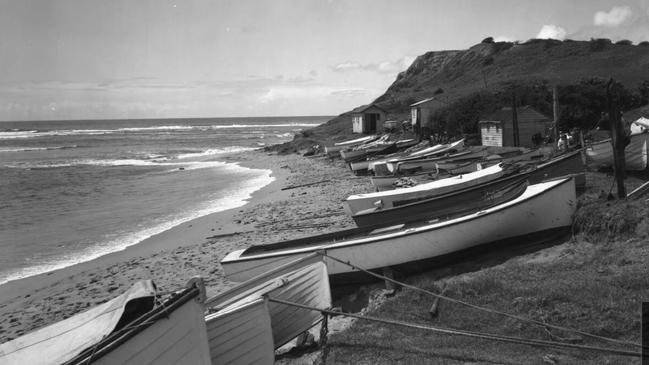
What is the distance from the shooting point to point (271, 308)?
744 cm

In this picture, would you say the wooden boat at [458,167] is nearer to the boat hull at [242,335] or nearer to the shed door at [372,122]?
the boat hull at [242,335]

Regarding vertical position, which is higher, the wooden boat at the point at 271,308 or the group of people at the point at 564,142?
the group of people at the point at 564,142

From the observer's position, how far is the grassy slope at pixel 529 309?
243 inches

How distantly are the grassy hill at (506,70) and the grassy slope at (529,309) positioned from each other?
38.6m

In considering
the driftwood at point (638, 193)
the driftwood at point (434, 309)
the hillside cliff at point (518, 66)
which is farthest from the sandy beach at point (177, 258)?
the hillside cliff at point (518, 66)

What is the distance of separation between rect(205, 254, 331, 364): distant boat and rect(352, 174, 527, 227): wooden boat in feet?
14.1

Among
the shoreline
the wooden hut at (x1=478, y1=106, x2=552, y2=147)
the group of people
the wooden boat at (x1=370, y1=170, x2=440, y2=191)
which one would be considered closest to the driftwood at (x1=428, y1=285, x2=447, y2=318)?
the shoreline

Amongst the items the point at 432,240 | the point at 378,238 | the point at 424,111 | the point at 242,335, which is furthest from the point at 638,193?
the point at 424,111

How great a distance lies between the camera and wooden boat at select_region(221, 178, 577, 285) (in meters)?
10.2

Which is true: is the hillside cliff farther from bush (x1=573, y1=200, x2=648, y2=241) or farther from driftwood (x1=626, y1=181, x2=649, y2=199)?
bush (x1=573, y1=200, x2=648, y2=241)

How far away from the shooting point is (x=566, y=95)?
3525cm

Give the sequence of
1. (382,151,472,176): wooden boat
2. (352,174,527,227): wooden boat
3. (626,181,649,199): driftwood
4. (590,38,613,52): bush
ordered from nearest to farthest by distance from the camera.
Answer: (626,181,649,199): driftwood → (352,174,527,227): wooden boat → (382,151,472,176): wooden boat → (590,38,613,52): bush

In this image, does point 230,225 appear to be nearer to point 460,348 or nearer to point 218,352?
point 218,352

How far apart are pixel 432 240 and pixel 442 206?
12.0 feet
